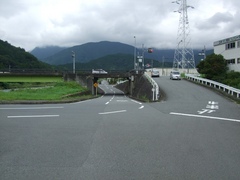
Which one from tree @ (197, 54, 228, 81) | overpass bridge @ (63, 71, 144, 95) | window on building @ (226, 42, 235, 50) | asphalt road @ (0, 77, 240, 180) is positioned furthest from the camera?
overpass bridge @ (63, 71, 144, 95)

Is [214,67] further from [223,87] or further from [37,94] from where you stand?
[37,94]

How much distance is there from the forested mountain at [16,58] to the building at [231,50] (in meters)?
61.0

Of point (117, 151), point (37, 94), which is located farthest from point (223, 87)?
point (117, 151)

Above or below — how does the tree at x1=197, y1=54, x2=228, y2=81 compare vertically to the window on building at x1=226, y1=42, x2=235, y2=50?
below

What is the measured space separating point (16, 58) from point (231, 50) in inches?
2793

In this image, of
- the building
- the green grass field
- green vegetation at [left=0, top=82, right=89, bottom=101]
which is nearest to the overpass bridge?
the green grass field

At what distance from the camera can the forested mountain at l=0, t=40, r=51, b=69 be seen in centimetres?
8573

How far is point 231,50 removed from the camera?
46.9 meters

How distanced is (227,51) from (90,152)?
47.5 metres

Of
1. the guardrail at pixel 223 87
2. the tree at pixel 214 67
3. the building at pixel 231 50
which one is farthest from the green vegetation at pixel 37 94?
the building at pixel 231 50

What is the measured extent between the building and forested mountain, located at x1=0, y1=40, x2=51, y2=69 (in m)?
61.0

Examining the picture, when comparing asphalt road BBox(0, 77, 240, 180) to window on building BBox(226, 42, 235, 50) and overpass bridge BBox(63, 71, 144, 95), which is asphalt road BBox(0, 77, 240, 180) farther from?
→ overpass bridge BBox(63, 71, 144, 95)

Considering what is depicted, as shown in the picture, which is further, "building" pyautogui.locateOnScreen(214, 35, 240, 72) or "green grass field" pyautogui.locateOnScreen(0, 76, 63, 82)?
"green grass field" pyautogui.locateOnScreen(0, 76, 63, 82)

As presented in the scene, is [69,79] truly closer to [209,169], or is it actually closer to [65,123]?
[65,123]
